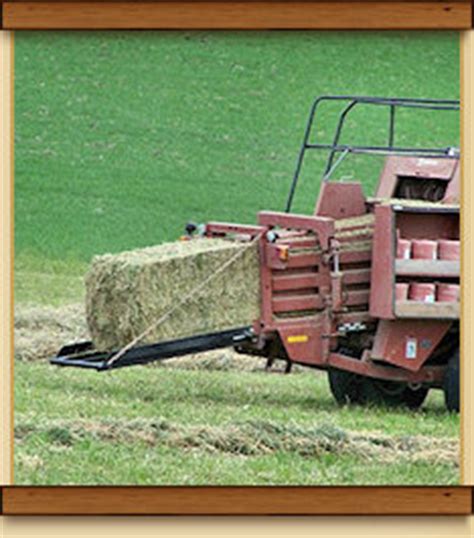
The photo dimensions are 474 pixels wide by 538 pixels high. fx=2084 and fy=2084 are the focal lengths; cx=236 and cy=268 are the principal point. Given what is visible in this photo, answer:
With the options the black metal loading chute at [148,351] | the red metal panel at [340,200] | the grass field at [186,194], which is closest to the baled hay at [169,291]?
the black metal loading chute at [148,351]

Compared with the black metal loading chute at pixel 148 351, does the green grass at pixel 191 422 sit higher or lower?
lower

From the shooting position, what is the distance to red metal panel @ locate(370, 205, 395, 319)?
14062 mm

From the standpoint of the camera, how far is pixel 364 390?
1461 cm

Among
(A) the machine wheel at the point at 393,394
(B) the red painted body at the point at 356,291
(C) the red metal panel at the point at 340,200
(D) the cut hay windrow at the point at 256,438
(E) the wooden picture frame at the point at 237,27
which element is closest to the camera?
(E) the wooden picture frame at the point at 237,27

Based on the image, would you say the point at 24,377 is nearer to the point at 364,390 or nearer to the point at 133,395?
the point at 133,395

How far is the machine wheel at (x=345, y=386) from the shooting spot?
14.6 m

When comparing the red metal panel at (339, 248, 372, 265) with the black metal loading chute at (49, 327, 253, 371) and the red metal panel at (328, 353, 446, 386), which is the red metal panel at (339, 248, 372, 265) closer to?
the red metal panel at (328, 353, 446, 386)

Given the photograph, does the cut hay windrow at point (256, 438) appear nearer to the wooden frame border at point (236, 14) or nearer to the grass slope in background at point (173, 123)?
the grass slope in background at point (173, 123)

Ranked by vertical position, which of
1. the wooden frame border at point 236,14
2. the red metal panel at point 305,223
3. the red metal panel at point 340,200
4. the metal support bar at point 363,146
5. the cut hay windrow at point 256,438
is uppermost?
the wooden frame border at point 236,14

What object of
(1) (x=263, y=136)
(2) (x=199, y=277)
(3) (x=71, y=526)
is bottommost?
(3) (x=71, y=526)

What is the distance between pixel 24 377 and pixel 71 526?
162 inches

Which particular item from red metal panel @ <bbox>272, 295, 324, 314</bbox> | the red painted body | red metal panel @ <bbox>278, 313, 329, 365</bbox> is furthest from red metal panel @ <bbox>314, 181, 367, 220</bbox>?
red metal panel @ <bbox>278, 313, 329, 365</bbox>

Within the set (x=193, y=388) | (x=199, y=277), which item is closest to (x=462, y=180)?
(x=199, y=277)

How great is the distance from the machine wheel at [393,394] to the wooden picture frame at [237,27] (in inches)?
153
